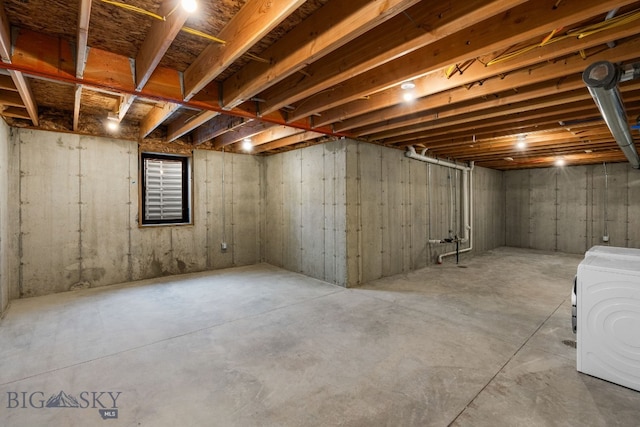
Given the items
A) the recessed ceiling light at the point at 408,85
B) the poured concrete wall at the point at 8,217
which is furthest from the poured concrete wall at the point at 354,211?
the poured concrete wall at the point at 8,217

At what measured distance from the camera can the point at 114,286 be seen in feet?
15.7

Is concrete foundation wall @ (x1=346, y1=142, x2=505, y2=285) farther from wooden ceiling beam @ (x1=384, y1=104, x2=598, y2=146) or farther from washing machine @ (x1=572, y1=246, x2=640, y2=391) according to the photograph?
washing machine @ (x1=572, y1=246, x2=640, y2=391)

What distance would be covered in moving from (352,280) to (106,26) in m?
4.23

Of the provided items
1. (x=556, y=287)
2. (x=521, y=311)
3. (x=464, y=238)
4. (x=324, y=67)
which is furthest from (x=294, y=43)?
(x=464, y=238)

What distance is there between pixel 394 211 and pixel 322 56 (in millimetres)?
3812

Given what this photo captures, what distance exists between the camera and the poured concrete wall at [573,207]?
7.42 m

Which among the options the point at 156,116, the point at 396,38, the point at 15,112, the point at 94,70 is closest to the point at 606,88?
the point at 396,38

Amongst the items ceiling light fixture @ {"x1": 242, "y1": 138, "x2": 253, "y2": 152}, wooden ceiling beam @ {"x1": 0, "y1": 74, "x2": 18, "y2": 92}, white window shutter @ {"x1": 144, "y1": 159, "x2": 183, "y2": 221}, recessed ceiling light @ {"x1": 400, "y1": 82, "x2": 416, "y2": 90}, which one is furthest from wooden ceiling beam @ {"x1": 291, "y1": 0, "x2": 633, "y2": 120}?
white window shutter @ {"x1": 144, "y1": 159, "x2": 183, "y2": 221}

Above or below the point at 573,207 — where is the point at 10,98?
above

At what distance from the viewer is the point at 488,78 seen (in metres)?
2.81

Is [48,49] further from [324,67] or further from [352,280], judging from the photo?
[352,280]

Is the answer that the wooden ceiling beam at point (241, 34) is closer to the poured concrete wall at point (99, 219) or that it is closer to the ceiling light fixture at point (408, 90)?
the ceiling light fixture at point (408, 90)

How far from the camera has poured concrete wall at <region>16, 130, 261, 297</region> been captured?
425 centimetres

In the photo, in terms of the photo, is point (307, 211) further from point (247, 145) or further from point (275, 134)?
point (247, 145)
